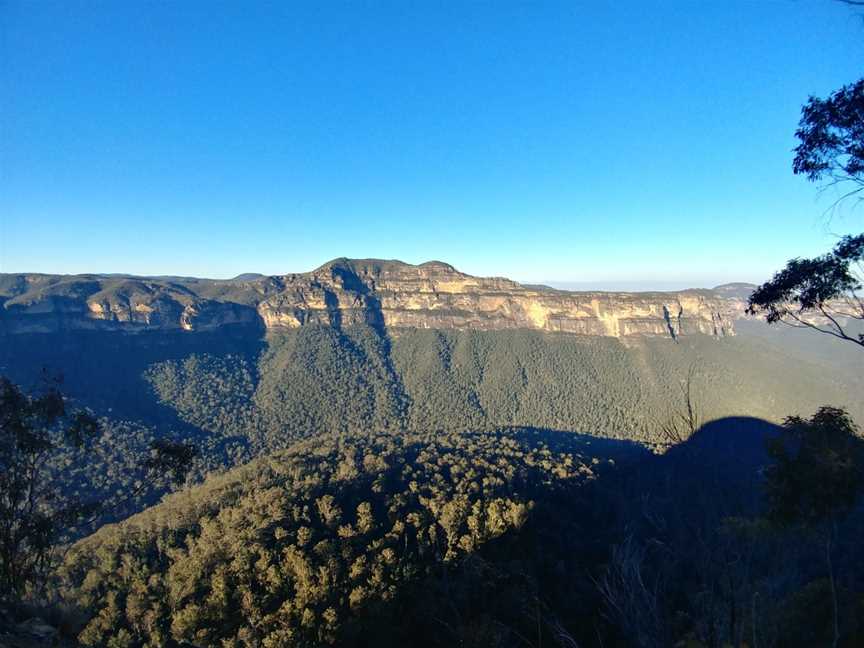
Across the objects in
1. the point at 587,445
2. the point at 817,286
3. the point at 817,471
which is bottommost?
the point at 587,445

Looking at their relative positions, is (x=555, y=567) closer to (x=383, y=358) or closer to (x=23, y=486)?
(x=23, y=486)

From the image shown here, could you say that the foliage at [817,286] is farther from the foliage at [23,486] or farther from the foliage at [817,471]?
the foliage at [23,486]

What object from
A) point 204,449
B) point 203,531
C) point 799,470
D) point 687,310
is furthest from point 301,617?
point 687,310

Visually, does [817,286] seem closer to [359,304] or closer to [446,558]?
[446,558]

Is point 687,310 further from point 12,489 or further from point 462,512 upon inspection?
point 12,489

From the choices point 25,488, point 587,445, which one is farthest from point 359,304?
point 25,488

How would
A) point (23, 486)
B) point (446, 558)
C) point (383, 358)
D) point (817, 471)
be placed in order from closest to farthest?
1. point (817, 471)
2. point (23, 486)
3. point (446, 558)
4. point (383, 358)

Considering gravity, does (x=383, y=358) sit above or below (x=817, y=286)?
below

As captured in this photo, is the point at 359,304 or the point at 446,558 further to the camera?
the point at 359,304

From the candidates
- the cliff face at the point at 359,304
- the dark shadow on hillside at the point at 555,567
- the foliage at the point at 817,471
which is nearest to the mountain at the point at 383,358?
the cliff face at the point at 359,304

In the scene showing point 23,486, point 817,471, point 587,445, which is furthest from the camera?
point 587,445
